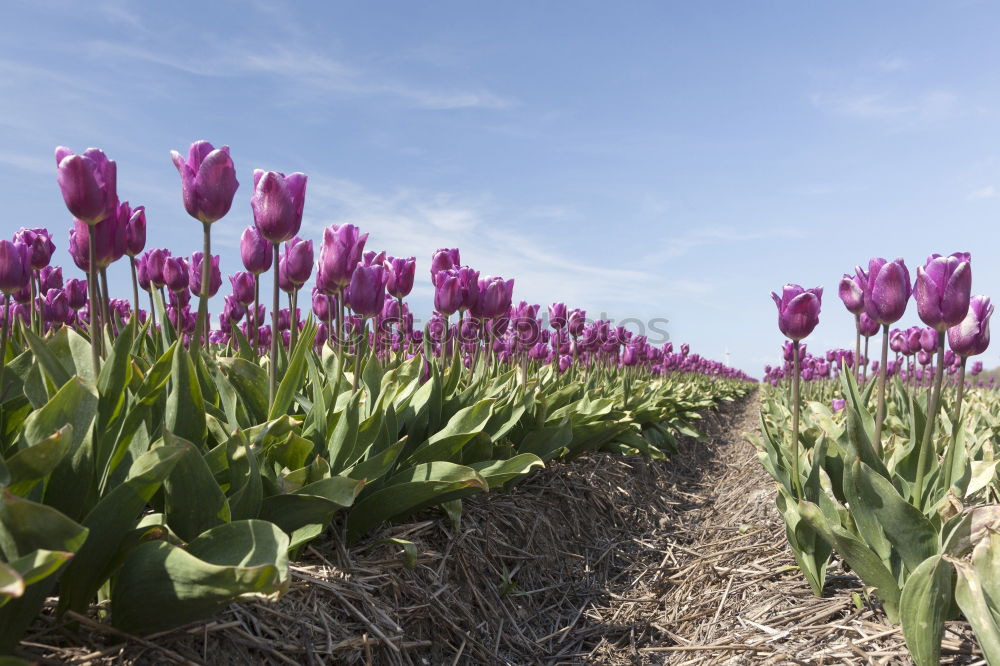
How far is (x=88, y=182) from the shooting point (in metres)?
1.92

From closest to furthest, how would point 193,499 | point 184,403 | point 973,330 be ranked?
point 193,499 < point 184,403 < point 973,330

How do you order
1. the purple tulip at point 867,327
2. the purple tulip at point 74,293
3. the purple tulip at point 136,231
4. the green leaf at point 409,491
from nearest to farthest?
the green leaf at point 409,491, the purple tulip at point 136,231, the purple tulip at point 74,293, the purple tulip at point 867,327

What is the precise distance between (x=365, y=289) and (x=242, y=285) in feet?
3.27

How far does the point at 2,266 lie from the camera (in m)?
2.51

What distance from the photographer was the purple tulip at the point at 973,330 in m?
2.59

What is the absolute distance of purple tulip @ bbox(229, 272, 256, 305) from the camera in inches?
137

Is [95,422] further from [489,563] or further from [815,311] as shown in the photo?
[815,311]

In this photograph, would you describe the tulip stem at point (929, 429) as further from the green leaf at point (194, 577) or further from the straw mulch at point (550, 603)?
the green leaf at point (194, 577)

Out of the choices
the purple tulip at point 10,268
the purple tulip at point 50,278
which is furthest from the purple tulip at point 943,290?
the purple tulip at point 50,278

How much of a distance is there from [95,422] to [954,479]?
291 centimetres

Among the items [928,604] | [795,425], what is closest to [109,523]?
[928,604]

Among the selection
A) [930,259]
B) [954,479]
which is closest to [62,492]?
[930,259]

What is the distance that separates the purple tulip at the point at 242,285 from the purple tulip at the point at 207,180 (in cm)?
139

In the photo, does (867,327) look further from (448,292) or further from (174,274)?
(174,274)
